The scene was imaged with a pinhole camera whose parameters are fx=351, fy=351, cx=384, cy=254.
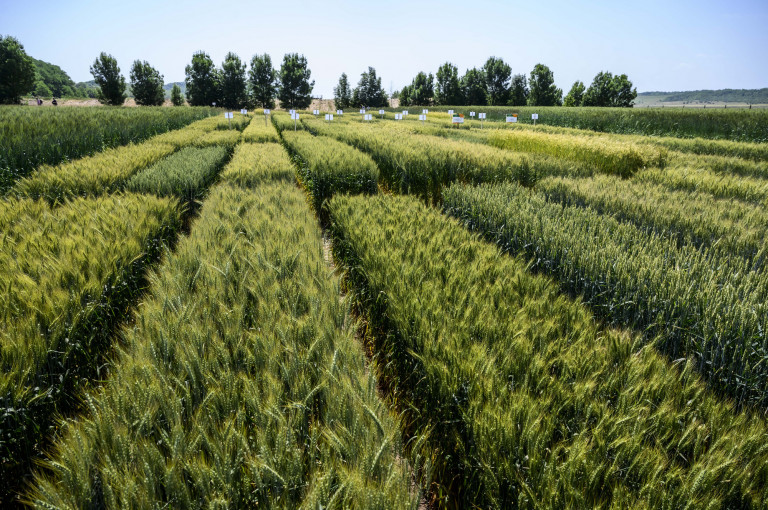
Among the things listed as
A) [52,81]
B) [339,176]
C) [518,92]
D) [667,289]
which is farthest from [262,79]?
[52,81]

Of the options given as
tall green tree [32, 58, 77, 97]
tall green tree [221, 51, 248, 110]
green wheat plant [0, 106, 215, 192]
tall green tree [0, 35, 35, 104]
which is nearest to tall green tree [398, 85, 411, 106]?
tall green tree [221, 51, 248, 110]

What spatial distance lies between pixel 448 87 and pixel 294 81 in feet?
93.5

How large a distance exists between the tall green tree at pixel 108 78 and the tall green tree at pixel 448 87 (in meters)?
53.0

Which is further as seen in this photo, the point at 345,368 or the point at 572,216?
the point at 572,216

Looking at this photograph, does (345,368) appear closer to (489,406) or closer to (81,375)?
(489,406)

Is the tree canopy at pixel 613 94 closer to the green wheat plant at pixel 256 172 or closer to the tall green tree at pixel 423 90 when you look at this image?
the tall green tree at pixel 423 90

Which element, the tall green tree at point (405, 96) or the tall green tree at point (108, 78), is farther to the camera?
the tall green tree at point (405, 96)

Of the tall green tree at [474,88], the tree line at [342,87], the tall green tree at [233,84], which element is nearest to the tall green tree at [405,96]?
the tree line at [342,87]

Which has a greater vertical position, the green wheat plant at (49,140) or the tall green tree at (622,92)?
the tall green tree at (622,92)

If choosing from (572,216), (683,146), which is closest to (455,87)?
(683,146)

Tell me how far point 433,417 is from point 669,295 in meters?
1.99

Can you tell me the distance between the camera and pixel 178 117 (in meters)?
22.4

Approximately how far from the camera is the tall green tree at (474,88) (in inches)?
2501

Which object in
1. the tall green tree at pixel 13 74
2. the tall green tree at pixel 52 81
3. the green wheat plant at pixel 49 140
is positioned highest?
the tall green tree at pixel 52 81
